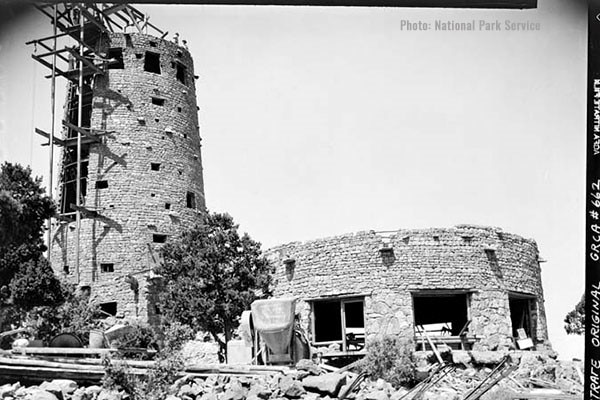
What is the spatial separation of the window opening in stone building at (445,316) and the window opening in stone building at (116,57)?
312 inches

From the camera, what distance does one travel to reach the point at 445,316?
47.1ft

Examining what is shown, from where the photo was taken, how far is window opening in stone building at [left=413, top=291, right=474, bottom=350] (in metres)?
11.8

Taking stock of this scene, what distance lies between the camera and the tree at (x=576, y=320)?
6.56m

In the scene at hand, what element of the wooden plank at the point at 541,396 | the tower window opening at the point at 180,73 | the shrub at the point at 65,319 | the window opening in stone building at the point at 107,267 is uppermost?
the tower window opening at the point at 180,73

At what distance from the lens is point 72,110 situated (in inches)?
672

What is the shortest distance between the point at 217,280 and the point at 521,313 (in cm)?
467

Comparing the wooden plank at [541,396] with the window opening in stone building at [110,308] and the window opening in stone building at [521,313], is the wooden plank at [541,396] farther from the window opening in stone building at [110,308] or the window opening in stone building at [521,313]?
the window opening in stone building at [110,308]

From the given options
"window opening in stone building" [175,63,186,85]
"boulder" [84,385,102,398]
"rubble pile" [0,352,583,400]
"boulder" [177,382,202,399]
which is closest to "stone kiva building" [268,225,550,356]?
"rubble pile" [0,352,583,400]

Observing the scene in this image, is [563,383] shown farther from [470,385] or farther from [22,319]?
[22,319]

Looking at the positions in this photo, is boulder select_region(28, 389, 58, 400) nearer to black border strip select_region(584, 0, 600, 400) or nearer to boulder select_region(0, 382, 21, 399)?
boulder select_region(0, 382, 21, 399)

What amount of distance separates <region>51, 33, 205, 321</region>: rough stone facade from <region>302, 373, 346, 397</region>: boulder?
8.41 m

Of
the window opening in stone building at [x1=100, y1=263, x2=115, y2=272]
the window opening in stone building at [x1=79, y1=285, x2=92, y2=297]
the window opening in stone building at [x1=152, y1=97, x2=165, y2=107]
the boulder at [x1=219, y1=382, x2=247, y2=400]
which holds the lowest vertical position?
the boulder at [x1=219, y1=382, x2=247, y2=400]

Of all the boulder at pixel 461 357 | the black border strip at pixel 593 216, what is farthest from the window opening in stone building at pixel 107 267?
the black border strip at pixel 593 216

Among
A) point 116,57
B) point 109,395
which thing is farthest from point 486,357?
point 116,57
